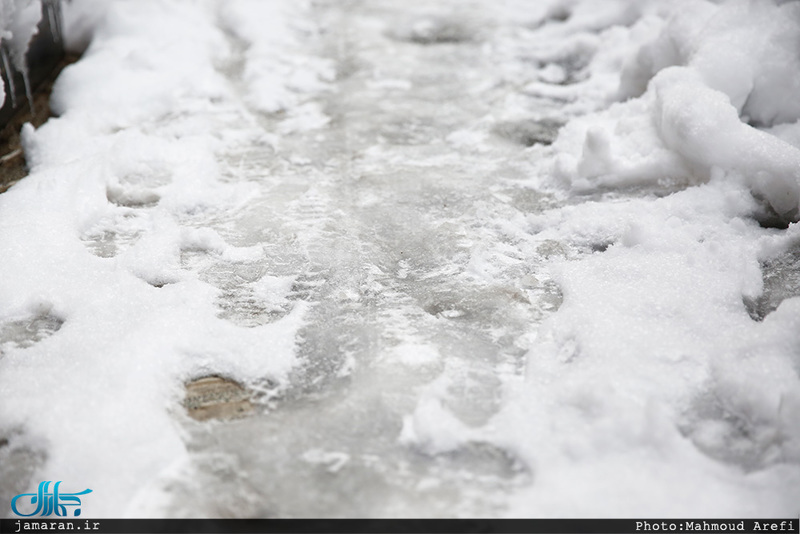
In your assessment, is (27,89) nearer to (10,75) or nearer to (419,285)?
(10,75)

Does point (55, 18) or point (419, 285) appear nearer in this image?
point (419, 285)

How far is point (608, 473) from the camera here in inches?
51.1

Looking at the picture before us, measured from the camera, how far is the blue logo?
1284 mm

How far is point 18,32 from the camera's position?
2.86 metres

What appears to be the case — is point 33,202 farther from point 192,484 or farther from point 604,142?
point 604,142

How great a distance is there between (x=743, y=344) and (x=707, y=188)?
2.83 feet

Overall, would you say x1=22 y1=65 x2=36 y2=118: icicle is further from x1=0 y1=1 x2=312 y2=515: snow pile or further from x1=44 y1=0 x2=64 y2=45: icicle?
x1=44 y1=0 x2=64 y2=45: icicle

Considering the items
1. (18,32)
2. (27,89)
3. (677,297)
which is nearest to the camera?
(677,297)

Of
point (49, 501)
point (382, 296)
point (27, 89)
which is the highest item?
point (27, 89)

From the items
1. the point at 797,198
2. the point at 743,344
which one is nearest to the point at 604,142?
the point at 797,198

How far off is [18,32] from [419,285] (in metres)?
2.35

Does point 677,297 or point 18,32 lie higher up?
point 18,32

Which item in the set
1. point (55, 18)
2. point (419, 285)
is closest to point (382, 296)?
point (419, 285)

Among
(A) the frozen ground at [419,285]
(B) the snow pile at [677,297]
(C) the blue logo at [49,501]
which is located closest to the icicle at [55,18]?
(A) the frozen ground at [419,285]
